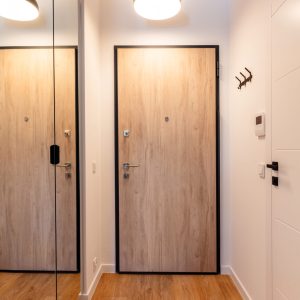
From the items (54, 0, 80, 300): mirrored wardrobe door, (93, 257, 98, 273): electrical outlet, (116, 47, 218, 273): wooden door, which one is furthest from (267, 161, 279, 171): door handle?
(93, 257, 98, 273): electrical outlet

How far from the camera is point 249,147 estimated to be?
1794 mm

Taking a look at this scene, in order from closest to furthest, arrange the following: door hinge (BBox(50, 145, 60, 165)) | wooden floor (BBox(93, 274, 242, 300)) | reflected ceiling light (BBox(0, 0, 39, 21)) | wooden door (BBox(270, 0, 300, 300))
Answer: reflected ceiling light (BBox(0, 0, 39, 21)), wooden door (BBox(270, 0, 300, 300)), door hinge (BBox(50, 145, 60, 165)), wooden floor (BBox(93, 274, 242, 300))

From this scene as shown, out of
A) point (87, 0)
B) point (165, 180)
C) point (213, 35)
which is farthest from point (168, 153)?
point (87, 0)

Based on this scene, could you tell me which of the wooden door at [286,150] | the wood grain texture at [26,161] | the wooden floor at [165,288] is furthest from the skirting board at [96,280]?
the wooden door at [286,150]

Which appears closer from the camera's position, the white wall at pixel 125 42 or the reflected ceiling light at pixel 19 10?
the reflected ceiling light at pixel 19 10

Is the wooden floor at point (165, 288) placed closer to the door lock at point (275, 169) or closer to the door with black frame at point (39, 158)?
the door with black frame at point (39, 158)

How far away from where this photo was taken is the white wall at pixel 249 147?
1.53 metres

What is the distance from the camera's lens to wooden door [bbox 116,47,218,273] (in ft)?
7.36

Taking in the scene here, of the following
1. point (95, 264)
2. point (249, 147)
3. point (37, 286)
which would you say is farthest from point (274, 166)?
point (95, 264)

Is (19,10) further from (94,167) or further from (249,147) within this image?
(249,147)

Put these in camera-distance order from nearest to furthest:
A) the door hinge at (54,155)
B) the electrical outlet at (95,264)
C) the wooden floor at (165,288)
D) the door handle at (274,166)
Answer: the door handle at (274,166) → the door hinge at (54,155) → the wooden floor at (165,288) → the electrical outlet at (95,264)

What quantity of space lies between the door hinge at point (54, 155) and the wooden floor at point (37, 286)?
2.16 feet

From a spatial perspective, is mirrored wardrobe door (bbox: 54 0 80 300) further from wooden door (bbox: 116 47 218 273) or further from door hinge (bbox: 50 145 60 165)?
wooden door (bbox: 116 47 218 273)

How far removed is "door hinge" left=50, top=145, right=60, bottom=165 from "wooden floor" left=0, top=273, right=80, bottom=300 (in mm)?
658
